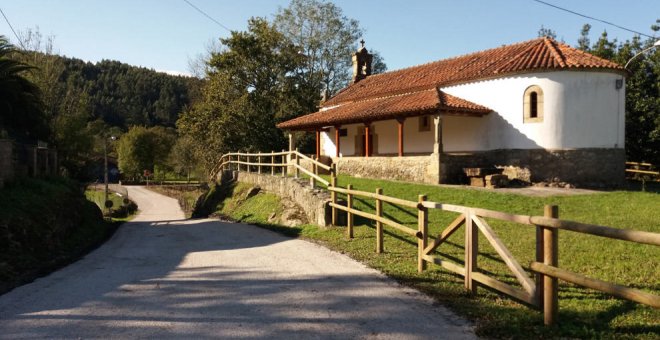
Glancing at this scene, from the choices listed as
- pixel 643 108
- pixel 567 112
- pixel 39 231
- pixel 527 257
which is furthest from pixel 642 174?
pixel 39 231

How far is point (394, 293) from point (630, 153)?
87.0 feet

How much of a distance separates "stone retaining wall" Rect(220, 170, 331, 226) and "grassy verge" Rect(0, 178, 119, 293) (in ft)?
18.8

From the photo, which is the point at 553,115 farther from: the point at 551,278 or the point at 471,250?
the point at 551,278

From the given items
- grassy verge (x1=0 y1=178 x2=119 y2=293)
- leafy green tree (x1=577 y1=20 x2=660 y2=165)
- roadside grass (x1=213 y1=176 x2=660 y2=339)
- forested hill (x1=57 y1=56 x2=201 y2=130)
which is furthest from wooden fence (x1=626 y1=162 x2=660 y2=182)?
forested hill (x1=57 y1=56 x2=201 y2=130)

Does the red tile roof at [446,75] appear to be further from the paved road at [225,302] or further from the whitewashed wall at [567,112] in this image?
the paved road at [225,302]

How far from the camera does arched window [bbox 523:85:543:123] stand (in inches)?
741

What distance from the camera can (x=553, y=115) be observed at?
61.2ft

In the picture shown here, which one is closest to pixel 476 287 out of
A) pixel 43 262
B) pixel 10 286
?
pixel 10 286

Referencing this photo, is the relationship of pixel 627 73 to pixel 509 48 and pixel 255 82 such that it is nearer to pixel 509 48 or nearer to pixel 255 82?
pixel 509 48

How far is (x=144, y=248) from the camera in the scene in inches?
432

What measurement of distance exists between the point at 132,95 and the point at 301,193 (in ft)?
303

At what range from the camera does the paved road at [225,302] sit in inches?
175

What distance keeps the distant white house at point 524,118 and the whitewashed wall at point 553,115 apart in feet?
0.13


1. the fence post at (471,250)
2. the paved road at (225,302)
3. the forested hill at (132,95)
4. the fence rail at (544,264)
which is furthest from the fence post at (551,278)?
the forested hill at (132,95)
